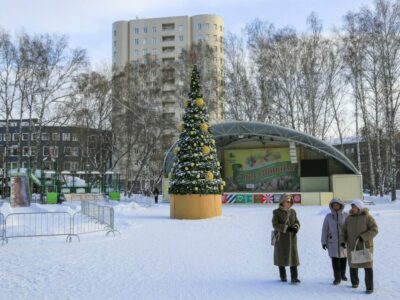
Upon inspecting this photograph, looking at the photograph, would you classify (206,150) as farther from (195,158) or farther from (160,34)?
(160,34)

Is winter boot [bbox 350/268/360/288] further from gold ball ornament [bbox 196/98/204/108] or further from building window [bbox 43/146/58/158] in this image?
building window [bbox 43/146/58/158]

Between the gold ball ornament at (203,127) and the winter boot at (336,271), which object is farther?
the gold ball ornament at (203,127)

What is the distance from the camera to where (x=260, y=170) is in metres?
39.0

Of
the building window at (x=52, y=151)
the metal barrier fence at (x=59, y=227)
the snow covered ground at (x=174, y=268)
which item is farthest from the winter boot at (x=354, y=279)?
the building window at (x=52, y=151)

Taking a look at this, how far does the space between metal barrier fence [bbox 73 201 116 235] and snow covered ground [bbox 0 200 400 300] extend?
41.2 inches

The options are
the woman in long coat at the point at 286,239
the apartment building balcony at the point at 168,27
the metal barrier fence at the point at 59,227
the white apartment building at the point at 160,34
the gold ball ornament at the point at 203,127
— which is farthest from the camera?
the apartment building balcony at the point at 168,27

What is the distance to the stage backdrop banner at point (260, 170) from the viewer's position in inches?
1512

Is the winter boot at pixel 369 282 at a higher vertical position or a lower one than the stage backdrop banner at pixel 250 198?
lower

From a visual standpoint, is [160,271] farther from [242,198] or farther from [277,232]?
[242,198]

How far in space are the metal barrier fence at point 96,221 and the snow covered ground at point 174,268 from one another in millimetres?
1048

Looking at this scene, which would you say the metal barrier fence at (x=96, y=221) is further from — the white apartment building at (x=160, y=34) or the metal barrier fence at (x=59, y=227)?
the white apartment building at (x=160, y=34)

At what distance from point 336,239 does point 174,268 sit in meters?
3.08

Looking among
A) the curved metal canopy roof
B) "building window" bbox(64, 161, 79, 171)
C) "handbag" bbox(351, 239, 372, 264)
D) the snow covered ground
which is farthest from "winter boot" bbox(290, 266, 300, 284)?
"building window" bbox(64, 161, 79, 171)

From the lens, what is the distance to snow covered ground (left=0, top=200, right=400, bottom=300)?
6703 millimetres
